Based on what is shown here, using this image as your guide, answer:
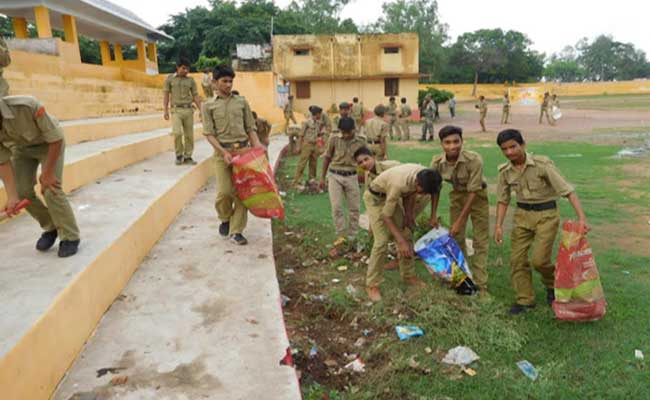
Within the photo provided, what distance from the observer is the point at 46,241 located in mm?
3240

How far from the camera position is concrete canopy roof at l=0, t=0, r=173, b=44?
1157 cm

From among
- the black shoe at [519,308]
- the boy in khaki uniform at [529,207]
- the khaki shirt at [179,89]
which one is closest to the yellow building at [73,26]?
the khaki shirt at [179,89]

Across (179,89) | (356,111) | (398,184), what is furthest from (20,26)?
(398,184)

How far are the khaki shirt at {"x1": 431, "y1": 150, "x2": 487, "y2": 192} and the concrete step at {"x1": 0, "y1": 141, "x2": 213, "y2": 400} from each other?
2.67 meters

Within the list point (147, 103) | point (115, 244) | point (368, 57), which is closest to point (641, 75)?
point (368, 57)

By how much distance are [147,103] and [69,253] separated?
410 inches

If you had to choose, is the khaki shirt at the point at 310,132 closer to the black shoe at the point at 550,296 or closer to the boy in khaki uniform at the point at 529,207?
the boy in khaki uniform at the point at 529,207

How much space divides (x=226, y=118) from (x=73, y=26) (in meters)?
11.0

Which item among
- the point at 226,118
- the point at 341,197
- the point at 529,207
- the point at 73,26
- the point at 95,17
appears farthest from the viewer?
the point at 95,17

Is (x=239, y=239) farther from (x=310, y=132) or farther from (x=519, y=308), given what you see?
(x=310, y=132)

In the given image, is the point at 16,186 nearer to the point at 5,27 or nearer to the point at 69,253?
the point at 69,253

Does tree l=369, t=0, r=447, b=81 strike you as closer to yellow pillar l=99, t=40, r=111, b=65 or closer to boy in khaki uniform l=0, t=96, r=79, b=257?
yellow pillar l=99, t=40, r=111, b=65

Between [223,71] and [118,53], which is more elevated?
[118,53]

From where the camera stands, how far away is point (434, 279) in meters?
4.23
